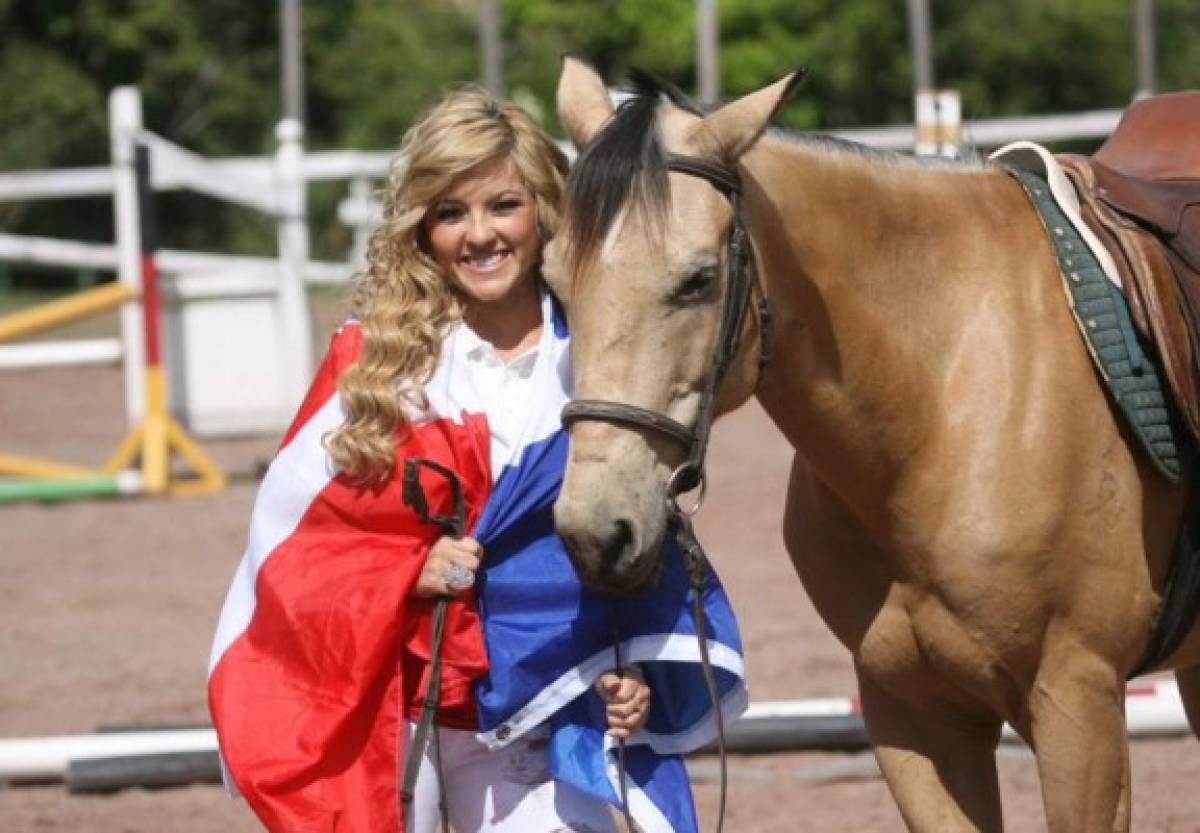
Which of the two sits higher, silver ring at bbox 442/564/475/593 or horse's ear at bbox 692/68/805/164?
horse's ear at bbox 692/68/805/164

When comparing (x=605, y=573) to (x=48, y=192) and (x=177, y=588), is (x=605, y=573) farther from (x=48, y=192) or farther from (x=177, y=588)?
(x=48, y=192)

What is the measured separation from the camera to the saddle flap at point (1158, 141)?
4176mm

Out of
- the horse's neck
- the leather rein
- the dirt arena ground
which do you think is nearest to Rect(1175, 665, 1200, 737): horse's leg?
the dirt arena ground

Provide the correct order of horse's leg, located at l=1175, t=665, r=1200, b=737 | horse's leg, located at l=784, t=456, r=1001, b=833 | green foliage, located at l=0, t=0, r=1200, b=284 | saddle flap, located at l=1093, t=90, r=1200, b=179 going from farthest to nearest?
green foliage, located at l=0, t=0, r=1200, b=284, horse's leg, located at l=1175, t=665, r=1200, b=737, saddle flap, located at l=1093, t=90, r=1200, b=179, horse's leg, located at l=784, t=456, r=1001, b=833

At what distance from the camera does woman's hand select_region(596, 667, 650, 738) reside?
10.9 feet

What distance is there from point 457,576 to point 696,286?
2.10 ft

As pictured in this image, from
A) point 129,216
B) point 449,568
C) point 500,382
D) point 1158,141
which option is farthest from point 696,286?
point 129,216

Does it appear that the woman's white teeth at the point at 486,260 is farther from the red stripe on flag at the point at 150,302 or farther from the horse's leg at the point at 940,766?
the red stripe on flag at the point at 150,302

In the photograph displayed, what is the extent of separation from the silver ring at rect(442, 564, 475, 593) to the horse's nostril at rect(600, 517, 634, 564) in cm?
46

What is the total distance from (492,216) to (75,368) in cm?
1406

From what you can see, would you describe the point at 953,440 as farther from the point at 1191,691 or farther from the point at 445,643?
the point at 1191,691

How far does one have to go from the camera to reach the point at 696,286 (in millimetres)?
2994

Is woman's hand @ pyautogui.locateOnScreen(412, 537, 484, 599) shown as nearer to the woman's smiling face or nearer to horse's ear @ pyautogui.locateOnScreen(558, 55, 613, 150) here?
the woman's smiling face

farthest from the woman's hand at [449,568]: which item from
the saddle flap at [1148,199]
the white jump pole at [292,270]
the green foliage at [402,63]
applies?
the green foliage at [402,63]
